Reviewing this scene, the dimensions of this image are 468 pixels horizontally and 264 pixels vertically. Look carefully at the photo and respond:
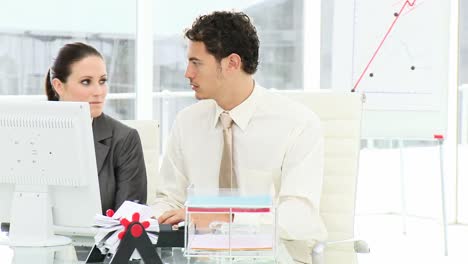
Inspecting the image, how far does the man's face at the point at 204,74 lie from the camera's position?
273cm

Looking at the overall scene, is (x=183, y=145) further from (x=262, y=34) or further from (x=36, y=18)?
(x=262, y=34)

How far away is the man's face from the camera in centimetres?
273

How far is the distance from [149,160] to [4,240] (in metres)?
0.78

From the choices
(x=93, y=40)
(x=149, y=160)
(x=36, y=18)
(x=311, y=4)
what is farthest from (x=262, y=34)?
(x=149, y=160)

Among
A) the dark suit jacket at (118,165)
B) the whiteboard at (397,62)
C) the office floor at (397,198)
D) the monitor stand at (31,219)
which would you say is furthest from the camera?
the office floor at (397,198)

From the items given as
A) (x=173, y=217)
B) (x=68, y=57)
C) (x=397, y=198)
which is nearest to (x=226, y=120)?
(x=173, y=217)

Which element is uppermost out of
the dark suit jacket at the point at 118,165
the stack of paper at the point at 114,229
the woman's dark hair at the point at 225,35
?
the woman's dark hair at the point at 225,35

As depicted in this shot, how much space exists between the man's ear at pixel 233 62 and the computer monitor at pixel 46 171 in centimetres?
72

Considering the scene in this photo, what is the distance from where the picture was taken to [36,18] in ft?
17.5

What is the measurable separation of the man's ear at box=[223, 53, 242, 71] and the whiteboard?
217 cm

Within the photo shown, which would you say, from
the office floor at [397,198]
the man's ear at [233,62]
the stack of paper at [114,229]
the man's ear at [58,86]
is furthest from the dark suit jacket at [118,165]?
the office floor at [397,198]

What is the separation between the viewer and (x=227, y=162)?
2.70 m

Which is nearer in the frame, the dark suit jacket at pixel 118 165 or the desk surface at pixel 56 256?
the desk surface at pixel 56 256

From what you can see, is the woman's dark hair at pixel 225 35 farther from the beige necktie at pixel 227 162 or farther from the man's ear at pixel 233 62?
the beige necktie at pixel 227 162
